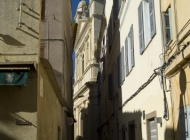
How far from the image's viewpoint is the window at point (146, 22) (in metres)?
10.7

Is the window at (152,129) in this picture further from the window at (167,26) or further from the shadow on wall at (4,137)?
the shadow on wall at (4,137)

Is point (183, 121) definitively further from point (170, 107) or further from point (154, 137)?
point (154, 137)

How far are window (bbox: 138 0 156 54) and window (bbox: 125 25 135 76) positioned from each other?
68.3 inches

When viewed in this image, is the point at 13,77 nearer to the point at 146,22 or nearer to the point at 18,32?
the point at 18,32

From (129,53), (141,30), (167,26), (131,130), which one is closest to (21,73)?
(167,26)

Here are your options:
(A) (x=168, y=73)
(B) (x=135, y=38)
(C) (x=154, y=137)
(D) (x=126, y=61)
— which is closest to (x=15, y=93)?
(A) (x=168, y=73)

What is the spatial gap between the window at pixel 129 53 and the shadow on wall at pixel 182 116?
17.6 feet

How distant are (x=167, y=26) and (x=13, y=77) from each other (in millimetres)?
4247

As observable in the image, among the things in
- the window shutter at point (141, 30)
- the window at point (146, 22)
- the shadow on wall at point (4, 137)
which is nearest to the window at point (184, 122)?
the window at point (146, 22)

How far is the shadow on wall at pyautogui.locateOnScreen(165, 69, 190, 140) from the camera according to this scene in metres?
7.80

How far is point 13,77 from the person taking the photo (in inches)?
313

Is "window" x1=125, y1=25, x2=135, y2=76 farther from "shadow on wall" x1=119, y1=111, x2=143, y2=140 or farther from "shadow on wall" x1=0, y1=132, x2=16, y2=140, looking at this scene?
"shadow on wall" x1=0, y1=132, x2=16, y2=140

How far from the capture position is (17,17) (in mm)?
9242

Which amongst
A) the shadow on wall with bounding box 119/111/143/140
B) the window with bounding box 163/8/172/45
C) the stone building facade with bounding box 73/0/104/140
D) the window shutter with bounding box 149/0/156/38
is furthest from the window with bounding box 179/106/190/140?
the stone building facade with bounding box 73/0/104/140
